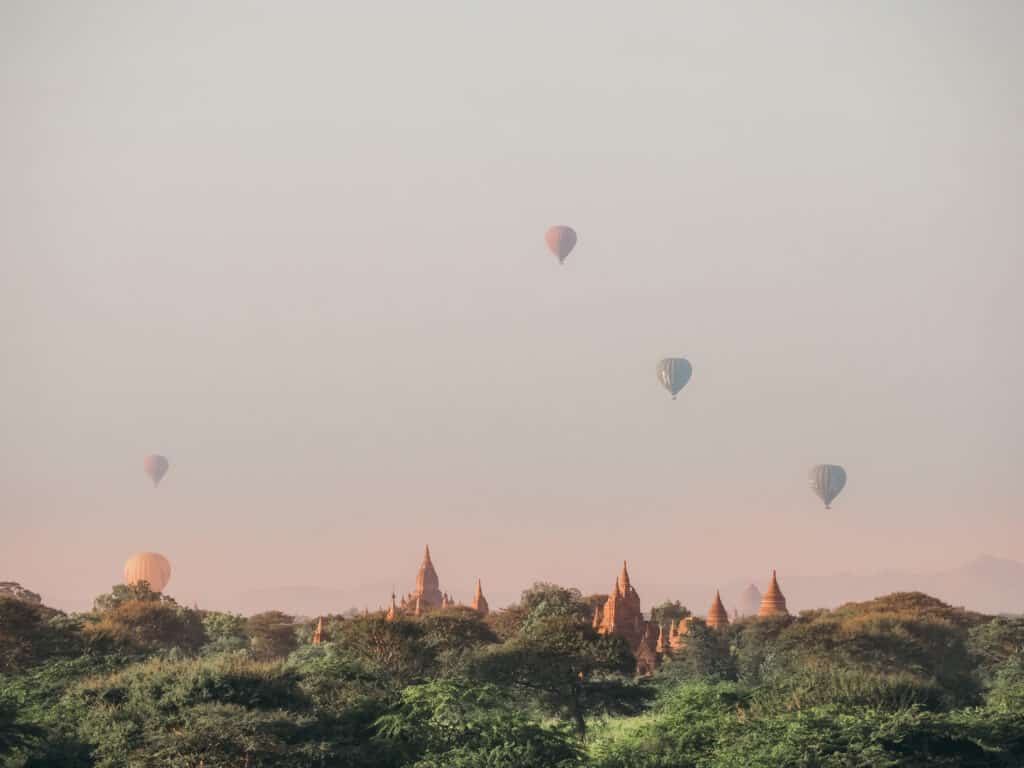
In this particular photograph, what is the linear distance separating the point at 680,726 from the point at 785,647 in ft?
157

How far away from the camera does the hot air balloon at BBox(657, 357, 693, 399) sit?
179 m

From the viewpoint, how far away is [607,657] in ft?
289

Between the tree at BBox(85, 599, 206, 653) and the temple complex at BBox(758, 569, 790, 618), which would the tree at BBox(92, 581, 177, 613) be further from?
the temple complex at BBox(758, 569, 790, 618)

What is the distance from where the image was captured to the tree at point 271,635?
137m

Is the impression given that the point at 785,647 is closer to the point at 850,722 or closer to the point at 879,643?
the point at 879,643

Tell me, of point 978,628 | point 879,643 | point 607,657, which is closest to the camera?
point 607,657

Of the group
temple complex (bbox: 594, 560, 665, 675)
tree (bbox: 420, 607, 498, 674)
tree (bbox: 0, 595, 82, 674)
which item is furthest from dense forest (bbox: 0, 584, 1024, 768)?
temple complex (bbox: 594, 560, 665, 675)

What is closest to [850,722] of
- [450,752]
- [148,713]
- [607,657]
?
[450,752]

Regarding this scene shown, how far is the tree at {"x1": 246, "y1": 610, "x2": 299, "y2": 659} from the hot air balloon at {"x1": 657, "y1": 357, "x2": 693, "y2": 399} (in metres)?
50.2

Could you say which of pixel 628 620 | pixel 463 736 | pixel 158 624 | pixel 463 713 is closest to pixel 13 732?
pixel 463 736

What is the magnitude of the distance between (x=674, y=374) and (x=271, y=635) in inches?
2249

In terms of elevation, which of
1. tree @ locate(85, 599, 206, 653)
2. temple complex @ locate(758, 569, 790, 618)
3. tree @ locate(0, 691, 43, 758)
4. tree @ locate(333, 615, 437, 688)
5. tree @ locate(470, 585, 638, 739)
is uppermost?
temple complex @ locate(758, 569, 790, 618)

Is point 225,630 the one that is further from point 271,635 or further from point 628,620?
point 628,620

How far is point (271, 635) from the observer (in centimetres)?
14475
